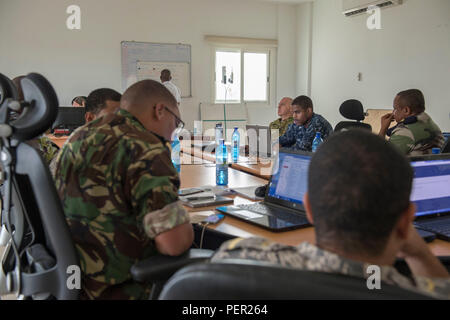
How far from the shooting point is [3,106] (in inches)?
48.8

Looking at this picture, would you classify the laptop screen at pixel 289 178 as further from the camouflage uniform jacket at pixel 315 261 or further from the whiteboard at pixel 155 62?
the whiteboard at pixel 155 62

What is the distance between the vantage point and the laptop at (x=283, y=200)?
176cm

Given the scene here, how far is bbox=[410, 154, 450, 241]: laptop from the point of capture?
172 cm

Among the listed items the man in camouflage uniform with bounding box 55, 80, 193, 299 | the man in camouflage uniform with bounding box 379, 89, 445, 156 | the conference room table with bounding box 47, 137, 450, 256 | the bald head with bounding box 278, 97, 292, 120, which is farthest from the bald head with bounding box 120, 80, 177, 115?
the bald head with bounding box 278, 97, 292, 120

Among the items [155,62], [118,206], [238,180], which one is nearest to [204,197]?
[238,180]

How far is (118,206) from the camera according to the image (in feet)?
4.37

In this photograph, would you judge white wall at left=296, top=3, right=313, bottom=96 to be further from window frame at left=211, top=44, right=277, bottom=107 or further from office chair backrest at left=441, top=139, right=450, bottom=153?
office chair backrest at left=441, top=139, right=450, bottom=153

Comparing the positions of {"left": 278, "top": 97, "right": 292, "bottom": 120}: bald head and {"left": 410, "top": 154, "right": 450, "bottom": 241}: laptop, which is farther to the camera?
{"left": 278, "top": 97, "right": 292, "bottom": 120}: bald head

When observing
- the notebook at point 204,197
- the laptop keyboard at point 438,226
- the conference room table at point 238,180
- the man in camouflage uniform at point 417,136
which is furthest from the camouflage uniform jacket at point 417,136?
the notebook at point 204,197

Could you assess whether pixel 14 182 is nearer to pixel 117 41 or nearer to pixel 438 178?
pixel 438 178

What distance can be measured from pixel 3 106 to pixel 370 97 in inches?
228

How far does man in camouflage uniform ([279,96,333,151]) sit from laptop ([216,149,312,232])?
2.24 metres

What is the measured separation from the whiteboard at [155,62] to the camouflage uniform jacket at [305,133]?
10.8 ft

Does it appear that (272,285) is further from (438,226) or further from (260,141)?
(260,141)
